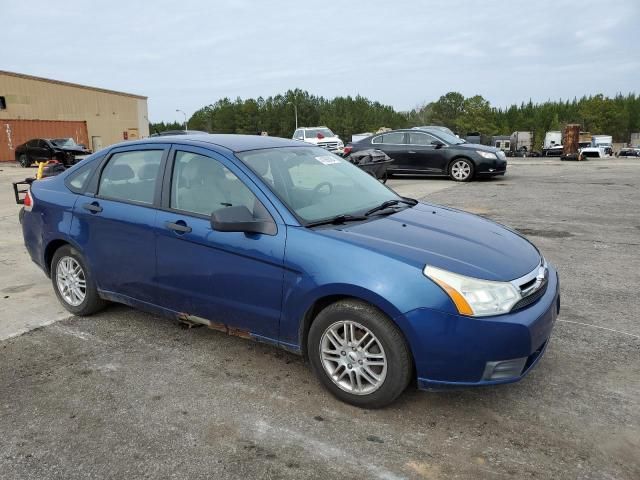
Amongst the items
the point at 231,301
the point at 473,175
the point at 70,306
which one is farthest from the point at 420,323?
the point at 473,175

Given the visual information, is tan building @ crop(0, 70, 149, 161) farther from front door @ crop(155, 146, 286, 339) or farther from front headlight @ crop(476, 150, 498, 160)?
front door @ crop(155, 146, 286, 339)

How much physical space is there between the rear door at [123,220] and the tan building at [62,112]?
35.0m

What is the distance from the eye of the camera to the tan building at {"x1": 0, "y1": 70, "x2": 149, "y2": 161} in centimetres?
3518

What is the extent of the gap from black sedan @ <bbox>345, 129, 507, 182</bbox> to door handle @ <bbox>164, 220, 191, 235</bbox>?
11.1 metres

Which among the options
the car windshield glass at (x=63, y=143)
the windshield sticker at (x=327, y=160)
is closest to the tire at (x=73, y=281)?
the windshield sticker at (x=327, y=160)

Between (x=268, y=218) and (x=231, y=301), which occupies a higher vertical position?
(x=268, y=218)

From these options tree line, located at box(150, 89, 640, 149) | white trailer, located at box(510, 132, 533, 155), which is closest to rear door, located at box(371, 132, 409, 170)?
white trailer, located at box(510, 132, 533, 155)

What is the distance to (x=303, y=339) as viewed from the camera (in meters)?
3.21

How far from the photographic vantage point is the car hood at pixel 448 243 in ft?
9.47

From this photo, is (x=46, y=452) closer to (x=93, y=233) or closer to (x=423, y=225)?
(x=93, y=233)

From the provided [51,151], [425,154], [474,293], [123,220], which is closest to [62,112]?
[51,151]

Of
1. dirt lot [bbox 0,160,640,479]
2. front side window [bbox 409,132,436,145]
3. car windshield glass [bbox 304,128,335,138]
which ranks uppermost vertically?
car windshield glass [bbox 304,128,335,138]

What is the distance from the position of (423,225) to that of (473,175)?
10797mm

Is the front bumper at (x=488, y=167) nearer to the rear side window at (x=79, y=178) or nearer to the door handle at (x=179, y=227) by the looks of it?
the rear side window at (x=79, y=178)
